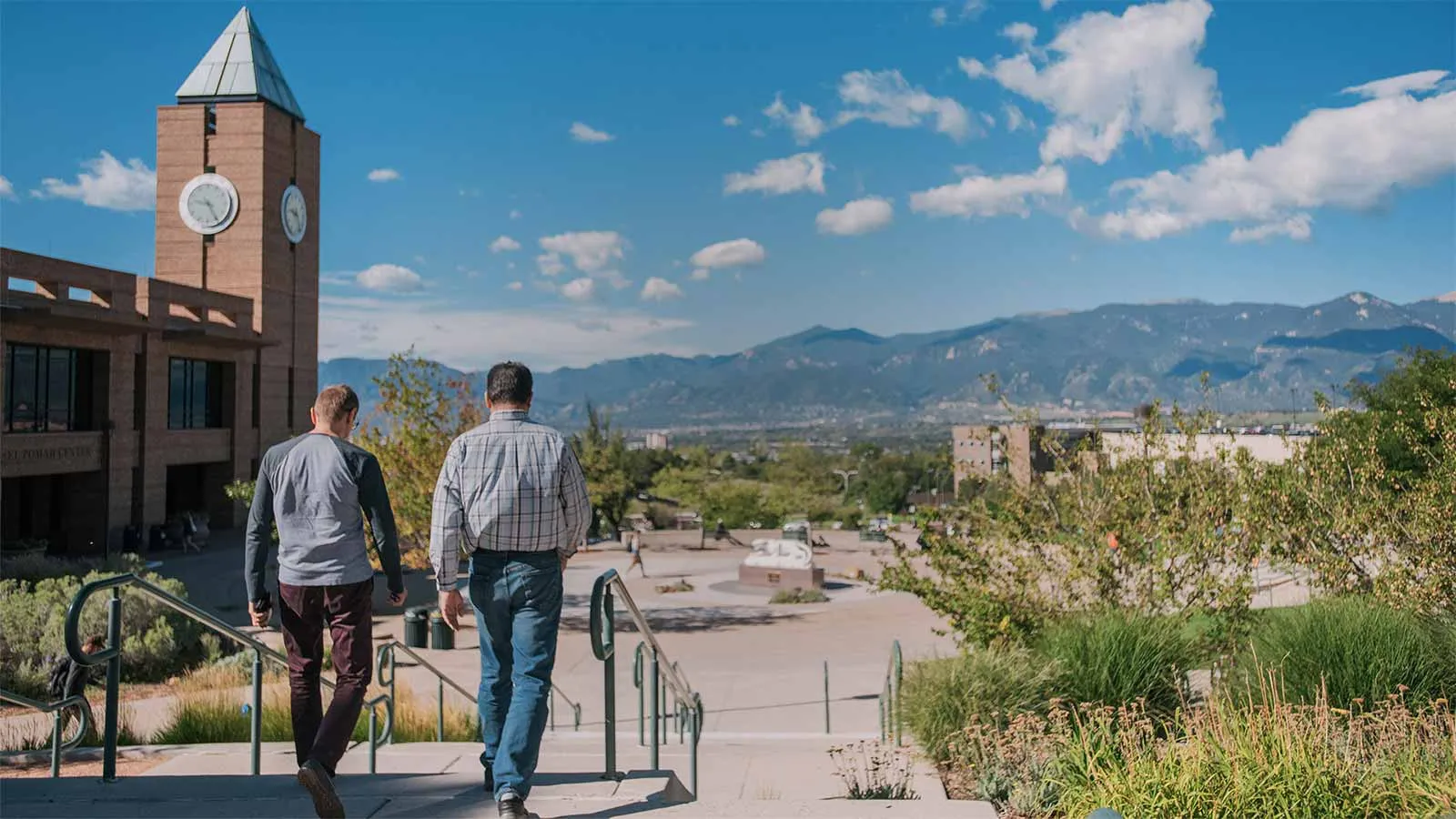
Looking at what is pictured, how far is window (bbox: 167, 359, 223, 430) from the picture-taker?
32312mm

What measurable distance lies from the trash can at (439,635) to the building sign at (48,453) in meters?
13.9

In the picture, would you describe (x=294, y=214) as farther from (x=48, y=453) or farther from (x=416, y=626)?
(x=416, y=626)

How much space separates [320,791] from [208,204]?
1464 inches

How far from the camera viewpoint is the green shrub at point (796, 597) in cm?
2767

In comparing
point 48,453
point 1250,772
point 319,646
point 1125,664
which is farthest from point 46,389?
point 1250,772

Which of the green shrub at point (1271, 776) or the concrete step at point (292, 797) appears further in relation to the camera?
the green shrub at point (1271, 776)

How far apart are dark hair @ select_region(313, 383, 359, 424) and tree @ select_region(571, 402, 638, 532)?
34980 millimetres

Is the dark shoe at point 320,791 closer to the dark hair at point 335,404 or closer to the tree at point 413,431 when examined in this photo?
the dark hair at point 335,404

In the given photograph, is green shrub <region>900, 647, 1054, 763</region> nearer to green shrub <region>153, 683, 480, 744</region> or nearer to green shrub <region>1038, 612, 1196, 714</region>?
green shrub <region>1038, 612, 1196, 714</region>

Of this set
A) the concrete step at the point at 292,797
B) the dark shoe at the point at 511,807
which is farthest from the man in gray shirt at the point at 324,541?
the dark shoe at the point at 511,807

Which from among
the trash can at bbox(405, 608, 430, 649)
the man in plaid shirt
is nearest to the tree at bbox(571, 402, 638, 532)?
the trash can at bbox(405, 608, 430, 649)

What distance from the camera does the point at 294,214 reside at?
37812 mm

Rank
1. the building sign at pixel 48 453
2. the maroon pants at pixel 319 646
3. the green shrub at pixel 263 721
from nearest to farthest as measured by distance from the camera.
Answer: the maroon pants at pixel 319 646 → the green shrub at pixel 263 721 → the building sign at pixel 48 453

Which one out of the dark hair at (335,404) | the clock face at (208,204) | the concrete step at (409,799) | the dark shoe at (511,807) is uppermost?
the clock face at (208,204)
